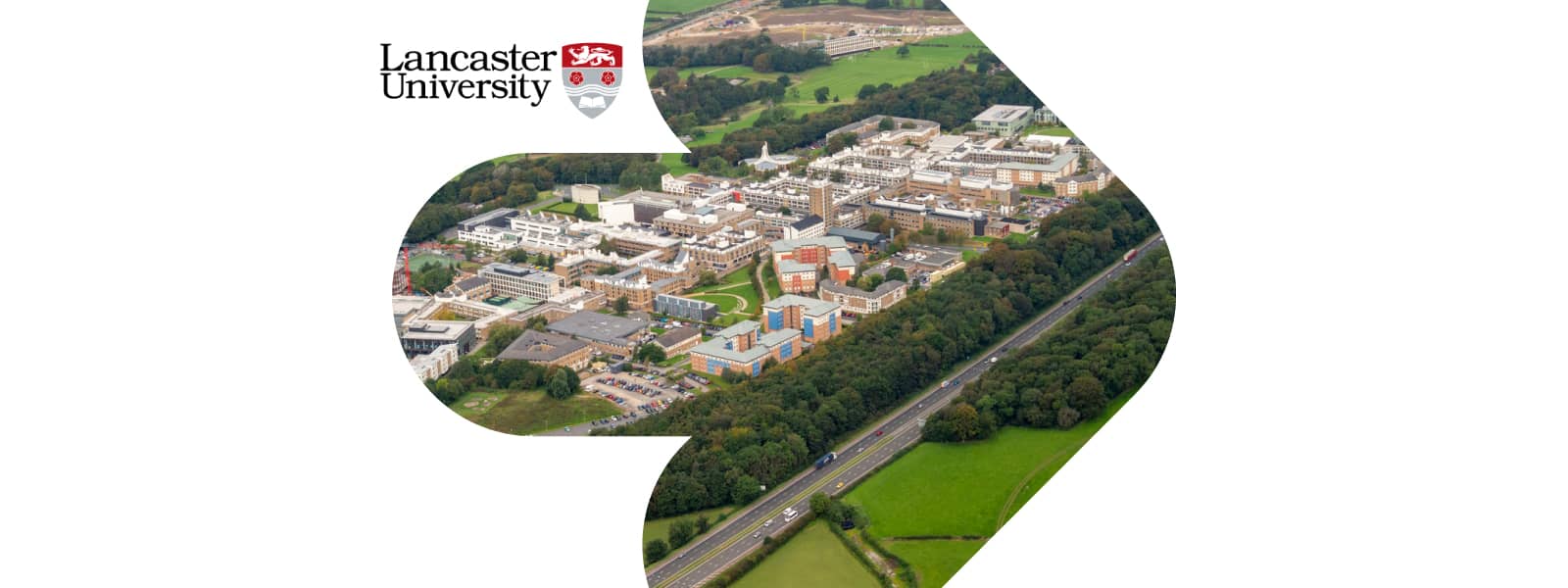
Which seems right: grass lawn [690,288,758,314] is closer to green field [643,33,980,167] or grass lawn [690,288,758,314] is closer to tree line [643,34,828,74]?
green field [643,33,980,167]

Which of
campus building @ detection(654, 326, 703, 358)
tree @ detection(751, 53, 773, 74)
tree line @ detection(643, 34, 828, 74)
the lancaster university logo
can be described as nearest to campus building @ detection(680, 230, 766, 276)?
campus building @ detection(654, 326, 703, 358)

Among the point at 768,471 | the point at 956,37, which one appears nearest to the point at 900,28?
the point at 956,37

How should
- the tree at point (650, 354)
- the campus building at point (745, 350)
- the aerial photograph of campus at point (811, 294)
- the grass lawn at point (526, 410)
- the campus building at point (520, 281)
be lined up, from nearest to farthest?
the aerial photograph of campus at point (811, 294) < the grass lawn at point (526, 410) < the campus building at point (745, 350) < the tree at point (650, 354) < the campus building at point (520, 281)

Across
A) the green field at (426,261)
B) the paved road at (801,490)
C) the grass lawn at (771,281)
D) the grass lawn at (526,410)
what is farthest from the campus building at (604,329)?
the paved road at (801,490)

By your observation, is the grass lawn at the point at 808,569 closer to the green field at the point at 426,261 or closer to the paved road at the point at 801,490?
the paved road at the point at 801,490

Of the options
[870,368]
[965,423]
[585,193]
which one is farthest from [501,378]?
[965,423]

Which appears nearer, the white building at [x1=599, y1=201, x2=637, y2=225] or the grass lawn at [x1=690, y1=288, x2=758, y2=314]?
the grass lawn at [x1=690, y1=288, x2=758, y2=314]

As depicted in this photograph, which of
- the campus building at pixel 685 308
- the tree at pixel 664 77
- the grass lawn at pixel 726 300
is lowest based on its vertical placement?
the campus building at pixel 685 308
